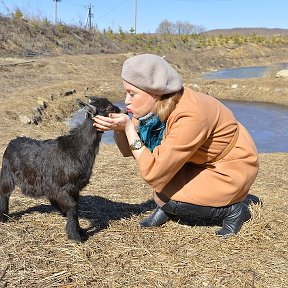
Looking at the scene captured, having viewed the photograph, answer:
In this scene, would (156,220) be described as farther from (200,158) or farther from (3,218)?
(3,218)

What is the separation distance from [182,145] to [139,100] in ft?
1.49

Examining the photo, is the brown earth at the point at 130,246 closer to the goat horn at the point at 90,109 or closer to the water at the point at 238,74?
the goat horn at the point at 90,109

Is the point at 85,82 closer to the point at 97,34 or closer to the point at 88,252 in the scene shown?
the point at 88,252

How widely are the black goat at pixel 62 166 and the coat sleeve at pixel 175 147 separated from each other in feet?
1.51

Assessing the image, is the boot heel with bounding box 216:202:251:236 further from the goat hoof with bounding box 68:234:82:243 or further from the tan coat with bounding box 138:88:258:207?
the goat hoof with bounding box 68:234:82:243

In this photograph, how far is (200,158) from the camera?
11.5 feet

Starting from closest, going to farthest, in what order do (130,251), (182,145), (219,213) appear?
1. (182,145)
2. (130,251)
3. (219,213)

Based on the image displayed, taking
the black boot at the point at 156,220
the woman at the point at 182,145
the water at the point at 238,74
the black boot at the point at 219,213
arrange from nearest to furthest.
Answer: the woman at the point at 182,145, the black boot at the point at 219,213, the black boot at the point at 156,220, the water at the point at 238,74

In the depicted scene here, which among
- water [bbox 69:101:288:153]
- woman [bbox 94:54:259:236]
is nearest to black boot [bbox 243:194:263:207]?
woman [bbox 94:54:259:236]

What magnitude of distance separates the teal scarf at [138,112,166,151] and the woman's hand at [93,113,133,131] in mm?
130

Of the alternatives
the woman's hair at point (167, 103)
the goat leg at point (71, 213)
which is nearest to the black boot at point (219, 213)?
the goat leg at point (71, 213)

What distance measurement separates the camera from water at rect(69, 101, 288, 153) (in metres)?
9.64

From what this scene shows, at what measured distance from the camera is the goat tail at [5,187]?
3.81 metres

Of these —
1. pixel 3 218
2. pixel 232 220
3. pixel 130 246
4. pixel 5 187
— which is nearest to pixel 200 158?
pixel 232 220
